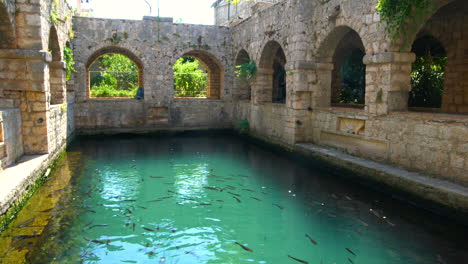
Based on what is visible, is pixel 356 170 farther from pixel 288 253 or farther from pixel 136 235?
pixel 136 235

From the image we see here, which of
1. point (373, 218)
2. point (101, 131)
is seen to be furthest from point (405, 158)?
point (101, 131)

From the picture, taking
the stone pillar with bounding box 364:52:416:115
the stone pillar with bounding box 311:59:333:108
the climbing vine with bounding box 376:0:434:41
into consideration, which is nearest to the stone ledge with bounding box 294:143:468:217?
the stone pillar with bounding box 364:52:416:115

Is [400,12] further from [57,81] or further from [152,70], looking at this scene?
[152,70]

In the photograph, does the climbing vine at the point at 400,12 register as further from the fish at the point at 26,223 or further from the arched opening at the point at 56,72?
the arched opening at the point at 56,72

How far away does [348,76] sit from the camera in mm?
12188

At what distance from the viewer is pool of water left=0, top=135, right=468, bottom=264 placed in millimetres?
4035

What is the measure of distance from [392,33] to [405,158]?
7.07 ft

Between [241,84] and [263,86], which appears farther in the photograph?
[241,84]

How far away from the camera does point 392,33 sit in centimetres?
634

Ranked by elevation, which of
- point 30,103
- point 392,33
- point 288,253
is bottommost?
point 288,253

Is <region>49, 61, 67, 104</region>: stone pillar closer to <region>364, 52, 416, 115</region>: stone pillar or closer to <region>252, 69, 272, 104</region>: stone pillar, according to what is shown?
<region>252, 69, 272, 104</region>: stone pillar

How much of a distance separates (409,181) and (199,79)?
45.5 ft

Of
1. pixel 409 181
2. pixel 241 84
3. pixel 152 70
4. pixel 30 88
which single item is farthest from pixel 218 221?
pixel 241 84

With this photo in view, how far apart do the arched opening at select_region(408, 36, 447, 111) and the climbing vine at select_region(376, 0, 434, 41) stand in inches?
155
